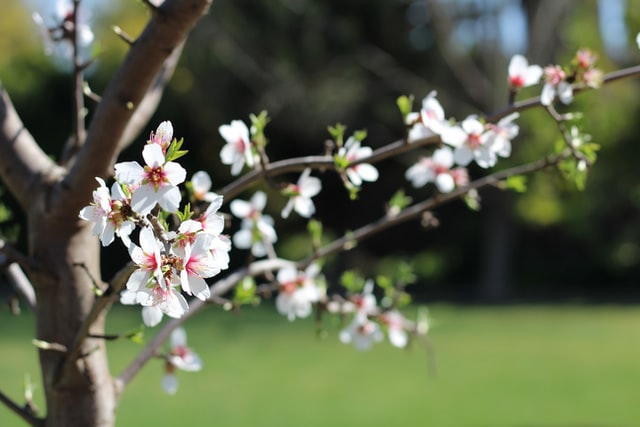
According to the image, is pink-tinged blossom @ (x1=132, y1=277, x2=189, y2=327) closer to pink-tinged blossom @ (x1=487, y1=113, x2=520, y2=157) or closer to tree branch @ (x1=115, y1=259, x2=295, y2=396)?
tree branch @ (x1=115, y1=259, x2=295, y2=396)

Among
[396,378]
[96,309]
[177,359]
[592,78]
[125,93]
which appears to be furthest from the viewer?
[396,378]

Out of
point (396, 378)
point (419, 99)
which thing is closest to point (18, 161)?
point (396, 378)

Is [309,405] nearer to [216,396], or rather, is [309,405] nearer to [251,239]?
Answer: [216,396]

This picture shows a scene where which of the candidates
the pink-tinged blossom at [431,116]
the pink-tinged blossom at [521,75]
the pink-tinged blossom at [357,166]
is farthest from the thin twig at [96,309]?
the pink-tinged blossom at [521,75]

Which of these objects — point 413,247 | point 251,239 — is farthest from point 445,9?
point 251,239

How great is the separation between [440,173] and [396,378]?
5.36m

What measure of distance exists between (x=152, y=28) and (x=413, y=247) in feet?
49.6

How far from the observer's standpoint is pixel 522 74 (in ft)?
5.19

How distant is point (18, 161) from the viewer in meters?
1.53

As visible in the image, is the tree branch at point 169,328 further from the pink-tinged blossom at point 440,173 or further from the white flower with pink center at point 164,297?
the white flower with pink center at point 164,297

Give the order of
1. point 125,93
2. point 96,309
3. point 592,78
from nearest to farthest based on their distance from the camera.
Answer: point 96,309 → point 125,93 → point 592,78

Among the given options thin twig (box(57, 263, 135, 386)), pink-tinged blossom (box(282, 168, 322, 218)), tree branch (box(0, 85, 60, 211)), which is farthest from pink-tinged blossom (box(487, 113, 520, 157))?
tree branch (box(0, 85, 60, 211))

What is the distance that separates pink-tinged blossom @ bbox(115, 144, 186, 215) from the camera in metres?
0.92

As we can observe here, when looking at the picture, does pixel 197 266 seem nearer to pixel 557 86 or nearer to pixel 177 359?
pixel 177 359
